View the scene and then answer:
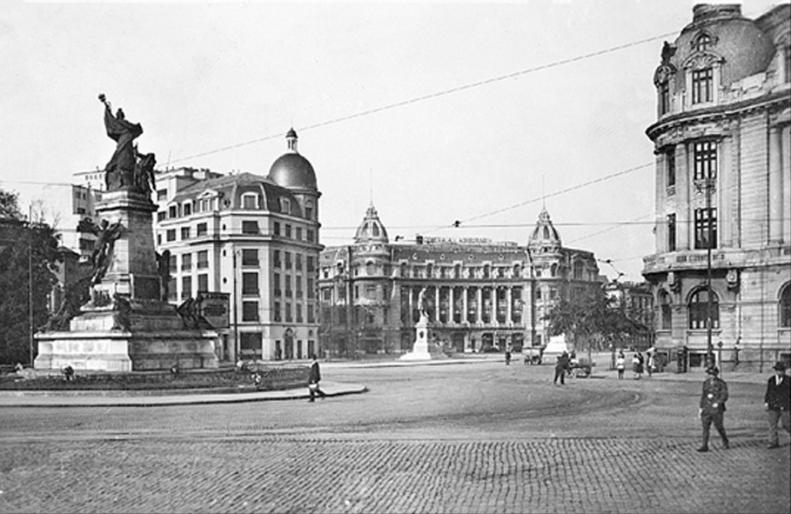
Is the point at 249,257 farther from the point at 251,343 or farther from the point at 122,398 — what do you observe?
the point at 122,398

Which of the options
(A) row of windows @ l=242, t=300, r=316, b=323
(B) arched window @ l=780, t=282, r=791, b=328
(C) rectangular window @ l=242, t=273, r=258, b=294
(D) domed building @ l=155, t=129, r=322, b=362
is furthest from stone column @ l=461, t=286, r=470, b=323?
(B) arched window @ l=780, t=282, r=791, b=328

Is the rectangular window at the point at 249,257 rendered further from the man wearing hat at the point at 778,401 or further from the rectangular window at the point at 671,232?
the man wearing hat at the point at 778,401

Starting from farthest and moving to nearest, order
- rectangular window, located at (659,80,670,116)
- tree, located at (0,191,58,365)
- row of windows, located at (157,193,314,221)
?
row of windows, located at (157,193,314,221) → tree, located at (0,191,58,365) → rectangular window, located at (659,80,670,116)

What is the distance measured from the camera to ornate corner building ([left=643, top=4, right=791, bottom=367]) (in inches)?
361

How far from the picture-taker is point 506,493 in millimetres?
11617

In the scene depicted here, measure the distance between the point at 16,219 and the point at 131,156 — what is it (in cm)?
2136

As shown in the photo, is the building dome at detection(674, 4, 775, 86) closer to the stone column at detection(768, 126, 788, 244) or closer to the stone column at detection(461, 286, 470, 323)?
the stone column at detection(768, 126, 788, 244)

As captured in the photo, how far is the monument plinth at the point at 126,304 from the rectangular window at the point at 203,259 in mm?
50037

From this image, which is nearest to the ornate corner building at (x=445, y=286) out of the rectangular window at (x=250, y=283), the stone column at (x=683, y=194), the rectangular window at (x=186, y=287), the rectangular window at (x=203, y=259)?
the rectangular window at (x=186, y=287)

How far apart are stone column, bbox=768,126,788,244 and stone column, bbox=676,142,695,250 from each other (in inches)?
101

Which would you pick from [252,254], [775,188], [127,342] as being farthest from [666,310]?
[252,254]

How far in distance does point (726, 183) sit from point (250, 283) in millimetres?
72788

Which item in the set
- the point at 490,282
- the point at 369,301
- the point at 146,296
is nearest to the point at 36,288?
the point at 146,296

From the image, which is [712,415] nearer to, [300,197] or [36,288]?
[36,288]
